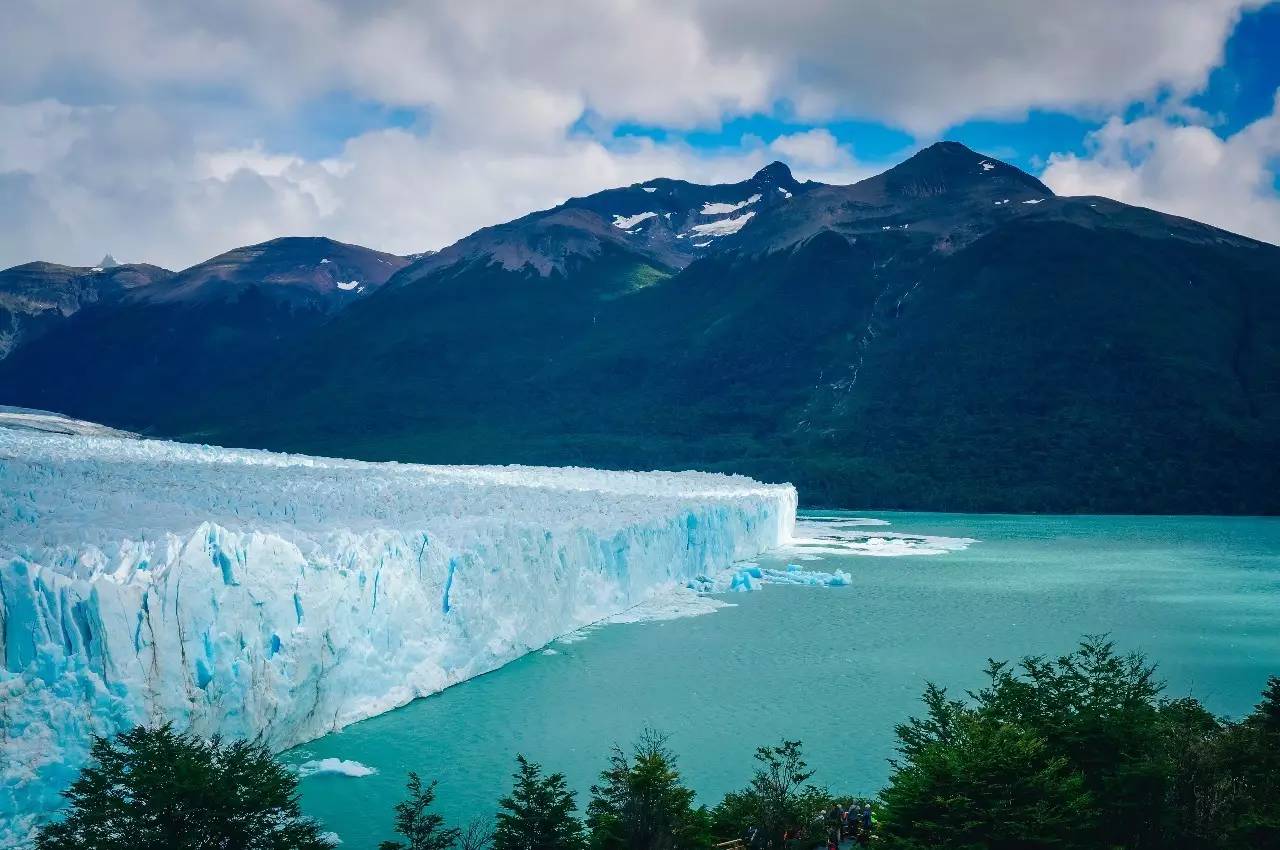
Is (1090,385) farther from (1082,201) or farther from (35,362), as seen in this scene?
(35,362)

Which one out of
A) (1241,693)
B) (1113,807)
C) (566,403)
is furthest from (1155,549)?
(566,403)

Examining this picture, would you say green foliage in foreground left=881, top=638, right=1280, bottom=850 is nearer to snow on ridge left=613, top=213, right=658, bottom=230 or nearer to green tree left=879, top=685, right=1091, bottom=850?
green tree left=879, top=685, right=1091, bottom=850

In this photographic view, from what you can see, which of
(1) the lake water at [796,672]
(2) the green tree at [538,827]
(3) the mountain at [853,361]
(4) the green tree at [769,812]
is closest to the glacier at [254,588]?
(1) the lake water at [796,672]

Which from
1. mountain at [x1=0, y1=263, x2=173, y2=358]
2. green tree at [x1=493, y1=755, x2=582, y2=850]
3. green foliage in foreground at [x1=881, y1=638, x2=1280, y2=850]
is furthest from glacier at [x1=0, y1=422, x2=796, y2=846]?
mountain at [x1=0, y1=263, x2=173, y2=358]

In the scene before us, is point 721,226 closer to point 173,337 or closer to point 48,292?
point 173,337

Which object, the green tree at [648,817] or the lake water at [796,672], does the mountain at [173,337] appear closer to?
the lake water at [796,672]

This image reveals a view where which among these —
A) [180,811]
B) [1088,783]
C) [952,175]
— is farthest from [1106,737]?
[952,175]
